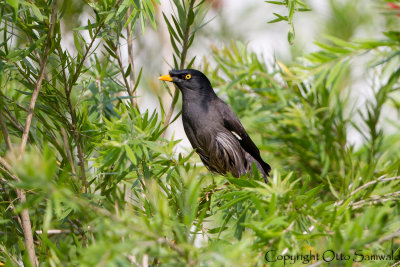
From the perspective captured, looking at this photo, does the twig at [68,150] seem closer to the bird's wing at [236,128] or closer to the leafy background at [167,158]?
the leafy background at [167,158]

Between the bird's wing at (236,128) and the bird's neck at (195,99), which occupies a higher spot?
the bird's neck at (195,99)

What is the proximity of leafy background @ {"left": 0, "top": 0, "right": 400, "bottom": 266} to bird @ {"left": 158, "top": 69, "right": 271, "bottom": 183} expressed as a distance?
0.59m

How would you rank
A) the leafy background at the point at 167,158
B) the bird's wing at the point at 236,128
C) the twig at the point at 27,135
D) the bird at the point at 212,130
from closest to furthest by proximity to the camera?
the leafy background at the point at 167,158
the twig at the point at 27,135
the bird at the point at 212,130
the bird's wing at the point at 236,128

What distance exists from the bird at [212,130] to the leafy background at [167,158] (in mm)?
590

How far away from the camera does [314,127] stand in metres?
2.50

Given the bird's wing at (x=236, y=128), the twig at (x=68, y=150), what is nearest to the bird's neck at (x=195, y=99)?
the bird's wing at (x=236, y=128)

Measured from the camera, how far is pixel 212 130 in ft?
11.8

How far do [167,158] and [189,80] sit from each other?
2108 millimetres

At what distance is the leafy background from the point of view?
1006mm

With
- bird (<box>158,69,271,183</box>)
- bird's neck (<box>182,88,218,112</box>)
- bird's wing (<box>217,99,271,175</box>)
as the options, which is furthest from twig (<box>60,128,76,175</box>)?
bird's wing (<box>217,99,271,175</box>)

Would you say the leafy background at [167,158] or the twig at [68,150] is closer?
the leafy background at [167,158]

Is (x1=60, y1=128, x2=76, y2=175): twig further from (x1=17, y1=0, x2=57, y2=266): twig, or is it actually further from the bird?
the bird

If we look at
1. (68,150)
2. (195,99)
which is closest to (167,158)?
A: (68,150)

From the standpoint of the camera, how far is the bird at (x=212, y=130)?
3.55 metres
